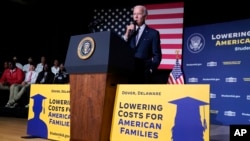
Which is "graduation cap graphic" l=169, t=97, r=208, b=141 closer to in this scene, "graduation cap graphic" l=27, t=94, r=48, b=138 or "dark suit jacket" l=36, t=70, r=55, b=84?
"graduation cap graphic" l=27, t=94, r=48, b=138

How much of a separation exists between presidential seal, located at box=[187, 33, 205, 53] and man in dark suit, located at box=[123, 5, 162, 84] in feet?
8.79

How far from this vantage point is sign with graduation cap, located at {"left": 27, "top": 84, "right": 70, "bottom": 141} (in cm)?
209

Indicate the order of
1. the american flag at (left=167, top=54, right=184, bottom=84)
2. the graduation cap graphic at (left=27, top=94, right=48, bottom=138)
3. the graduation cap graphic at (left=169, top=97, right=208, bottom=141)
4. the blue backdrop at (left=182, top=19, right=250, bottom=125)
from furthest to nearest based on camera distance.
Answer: the american flag at (left=167, top=54, right=184, bottom=84)
the blue backdrop at (left=182, top=19, right=250, bottom=125)
the graduation cap graphic at (left=27, top=94, right=48, bottom=138)
the graduation cap graphic at (left=169, top=97, right=208, bottom=141)

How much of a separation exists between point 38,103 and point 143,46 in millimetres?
1018

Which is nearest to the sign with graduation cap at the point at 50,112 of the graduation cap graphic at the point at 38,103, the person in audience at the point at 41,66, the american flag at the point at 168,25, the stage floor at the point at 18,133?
the graduation cap graphic at the point at 38,103

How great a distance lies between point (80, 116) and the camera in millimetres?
1668

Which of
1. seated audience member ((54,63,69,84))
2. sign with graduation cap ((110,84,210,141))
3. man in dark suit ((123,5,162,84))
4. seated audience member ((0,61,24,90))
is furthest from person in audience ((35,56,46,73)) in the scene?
sign with graduation cap ((110,84,210,141))

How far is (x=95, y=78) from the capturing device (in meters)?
1.60

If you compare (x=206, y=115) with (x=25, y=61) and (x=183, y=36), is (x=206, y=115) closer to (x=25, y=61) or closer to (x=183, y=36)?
(x=183, y=36)

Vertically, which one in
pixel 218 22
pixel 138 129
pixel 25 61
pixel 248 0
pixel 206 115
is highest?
pixel 248 0

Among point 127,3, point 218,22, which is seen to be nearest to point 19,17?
point 127,3

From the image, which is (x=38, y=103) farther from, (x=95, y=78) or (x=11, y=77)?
(x=11, y=77)

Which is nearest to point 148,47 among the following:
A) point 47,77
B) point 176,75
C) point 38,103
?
point 38,103

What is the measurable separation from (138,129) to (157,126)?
13 cm
